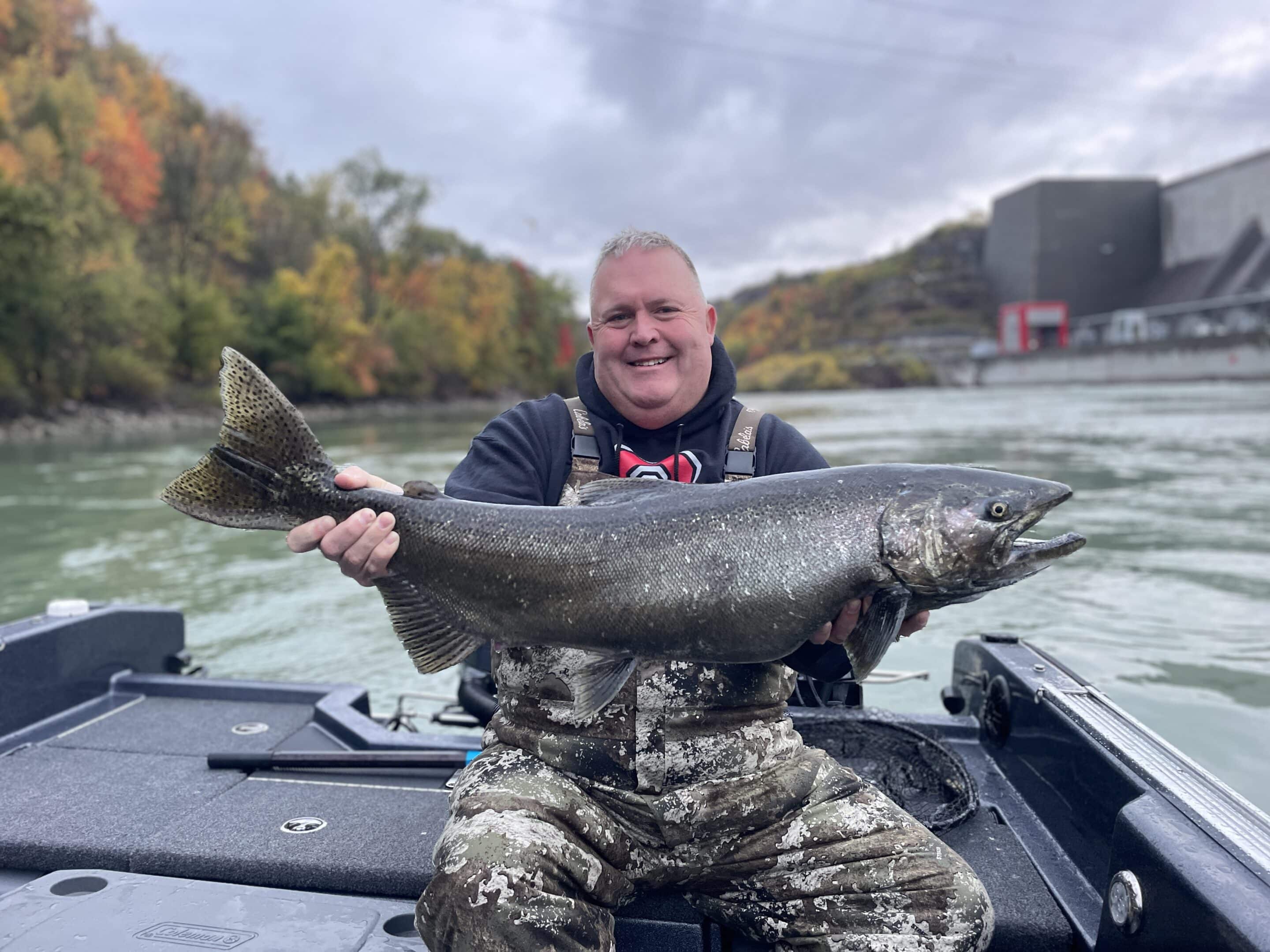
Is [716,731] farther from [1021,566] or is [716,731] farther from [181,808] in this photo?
[181,808]

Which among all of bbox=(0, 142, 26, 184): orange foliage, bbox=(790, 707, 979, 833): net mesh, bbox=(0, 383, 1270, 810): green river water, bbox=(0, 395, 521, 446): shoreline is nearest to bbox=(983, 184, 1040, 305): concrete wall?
bbox=(0, 395, 521, 446): shoreline

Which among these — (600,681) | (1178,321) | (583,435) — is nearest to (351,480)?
(583,435)

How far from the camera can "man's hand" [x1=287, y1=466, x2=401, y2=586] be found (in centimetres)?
284

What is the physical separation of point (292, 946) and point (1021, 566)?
2374 mm

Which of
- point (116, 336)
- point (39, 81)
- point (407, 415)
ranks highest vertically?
point (39, 81)

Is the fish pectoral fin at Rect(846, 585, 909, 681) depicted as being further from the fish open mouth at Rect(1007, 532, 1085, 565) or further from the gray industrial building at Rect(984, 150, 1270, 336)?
the gray industrial building at Rect(984, 150, 1270, 336)

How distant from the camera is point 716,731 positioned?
2.91 metres

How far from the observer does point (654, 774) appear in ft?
9.34

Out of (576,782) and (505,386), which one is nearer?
(576,782)

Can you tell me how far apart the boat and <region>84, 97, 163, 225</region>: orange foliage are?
5566 cm

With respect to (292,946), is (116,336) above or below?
above

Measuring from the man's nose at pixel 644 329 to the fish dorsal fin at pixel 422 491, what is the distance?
3.08 feet

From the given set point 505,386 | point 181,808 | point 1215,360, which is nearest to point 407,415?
point 505,386

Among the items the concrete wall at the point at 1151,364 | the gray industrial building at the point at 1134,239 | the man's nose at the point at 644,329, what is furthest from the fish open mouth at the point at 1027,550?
the gray industrial building at the point at 1134,239
